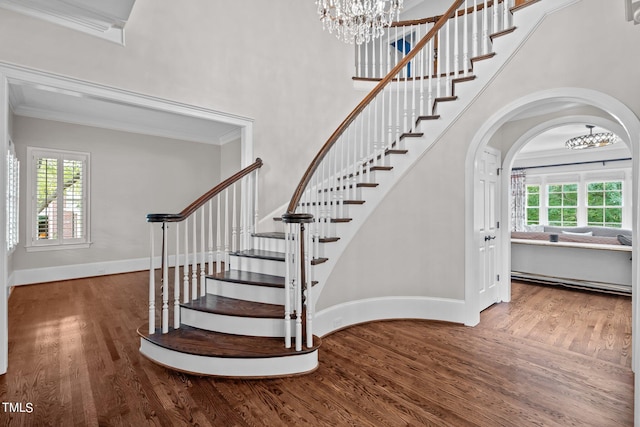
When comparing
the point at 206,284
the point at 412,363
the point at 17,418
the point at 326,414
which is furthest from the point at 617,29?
the point at 17,418

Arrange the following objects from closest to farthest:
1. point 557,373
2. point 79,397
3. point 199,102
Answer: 1. point 79,397
2. point 557,373
3. point 199,102

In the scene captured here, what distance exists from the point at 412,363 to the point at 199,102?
3365mm

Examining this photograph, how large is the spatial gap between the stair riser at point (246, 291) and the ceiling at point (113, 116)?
1973 mm

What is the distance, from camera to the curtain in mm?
9156

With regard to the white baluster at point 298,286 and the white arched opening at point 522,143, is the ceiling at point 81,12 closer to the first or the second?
the white baluster at point 298,286

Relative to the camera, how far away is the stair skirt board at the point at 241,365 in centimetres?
226

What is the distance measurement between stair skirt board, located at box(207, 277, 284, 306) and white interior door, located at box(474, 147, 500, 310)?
89.9 inches

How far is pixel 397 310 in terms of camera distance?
355cm

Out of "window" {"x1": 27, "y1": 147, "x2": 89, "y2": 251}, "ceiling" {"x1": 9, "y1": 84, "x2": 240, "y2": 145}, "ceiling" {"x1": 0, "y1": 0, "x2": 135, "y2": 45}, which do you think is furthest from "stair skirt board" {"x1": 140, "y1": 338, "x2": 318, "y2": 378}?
"window" {"x1": 27, "y1": 147, "x2": 89, "y2": 251}

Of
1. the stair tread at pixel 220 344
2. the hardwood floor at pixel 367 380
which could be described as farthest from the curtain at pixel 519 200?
the stair tread at pixel 220 344

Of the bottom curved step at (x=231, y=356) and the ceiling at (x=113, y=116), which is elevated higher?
the ceiling at (x=113, y=116)

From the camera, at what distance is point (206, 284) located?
122 inches

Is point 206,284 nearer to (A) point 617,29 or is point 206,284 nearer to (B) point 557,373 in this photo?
(B) point 557,373

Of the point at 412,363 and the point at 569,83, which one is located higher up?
the point at 569,83
